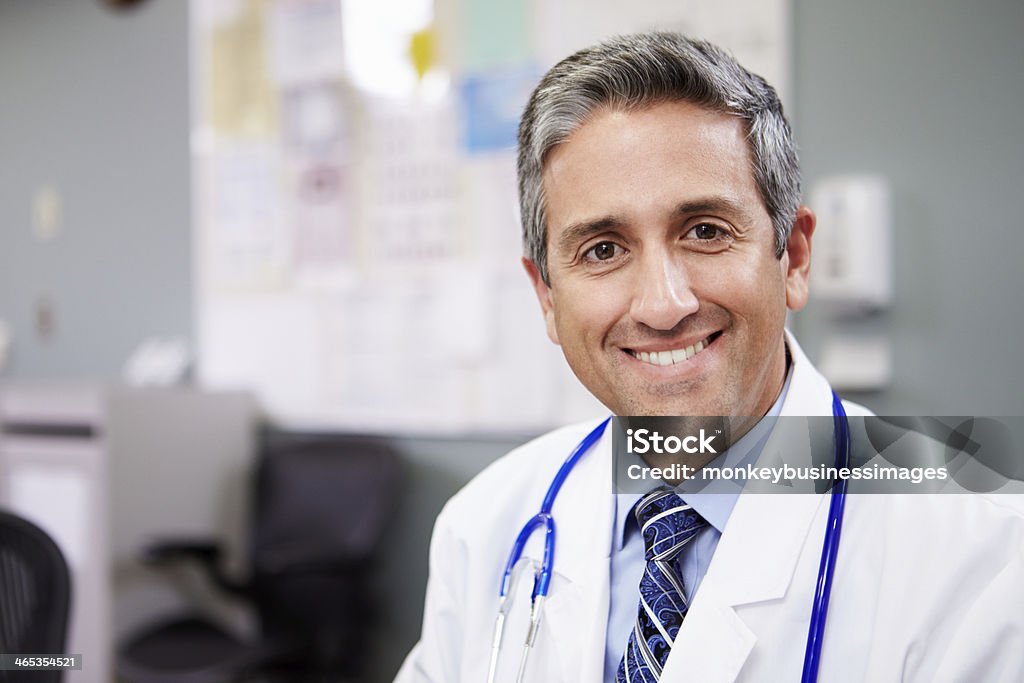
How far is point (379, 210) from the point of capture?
2180 mm

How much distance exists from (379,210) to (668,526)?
5.02 feet

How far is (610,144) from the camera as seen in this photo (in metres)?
0.75

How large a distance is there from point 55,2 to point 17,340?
1146 millimetres

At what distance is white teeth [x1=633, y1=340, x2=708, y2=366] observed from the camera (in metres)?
0.74

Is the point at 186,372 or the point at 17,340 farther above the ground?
the point at 17,340

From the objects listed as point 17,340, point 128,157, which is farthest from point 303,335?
point 17,340

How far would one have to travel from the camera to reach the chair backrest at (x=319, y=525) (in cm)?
199

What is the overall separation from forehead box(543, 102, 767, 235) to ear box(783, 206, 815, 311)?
0.08 meters

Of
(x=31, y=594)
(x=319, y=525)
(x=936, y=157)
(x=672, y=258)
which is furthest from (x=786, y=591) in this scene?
(x=319, y=525)

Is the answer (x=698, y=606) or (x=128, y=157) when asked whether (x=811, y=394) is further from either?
(x=128, y=157)

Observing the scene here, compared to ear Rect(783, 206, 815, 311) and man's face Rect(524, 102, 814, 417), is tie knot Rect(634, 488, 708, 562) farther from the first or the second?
ear Rect(783, 206, 815, 311)

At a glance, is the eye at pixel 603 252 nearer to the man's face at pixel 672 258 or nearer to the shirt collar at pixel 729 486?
the man's face at pixel 672 258

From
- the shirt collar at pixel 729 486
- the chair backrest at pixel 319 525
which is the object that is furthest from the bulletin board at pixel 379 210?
the shirt collar at pixel 729 486

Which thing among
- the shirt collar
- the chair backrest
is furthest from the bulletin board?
the shirt collar
